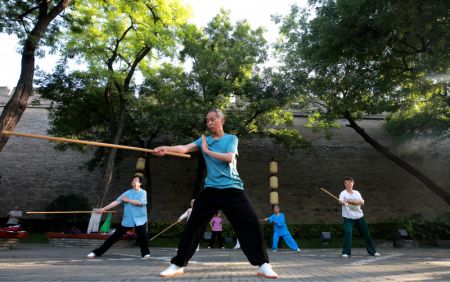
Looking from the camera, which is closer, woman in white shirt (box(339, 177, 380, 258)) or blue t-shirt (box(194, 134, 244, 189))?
blue t-shirt (box(194, 134, 244, 189))

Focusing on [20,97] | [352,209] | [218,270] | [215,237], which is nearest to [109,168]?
[215,237]

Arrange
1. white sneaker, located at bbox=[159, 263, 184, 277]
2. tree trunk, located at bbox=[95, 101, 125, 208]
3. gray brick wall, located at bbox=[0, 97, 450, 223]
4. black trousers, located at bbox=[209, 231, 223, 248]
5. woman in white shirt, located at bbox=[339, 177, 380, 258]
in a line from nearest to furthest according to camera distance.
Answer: white sneaker, located at bbox=[159, 263, 184, 277]
woman in white shirt, located at bbox=[339, 177, 380, 258]
tree trunk, located at bbox=[95, 101, 125, 208]
black trousers, located at bbox=[209, 231, 223, 248]
gray brick wall, located at bbox=[0, 97, 450, 223]

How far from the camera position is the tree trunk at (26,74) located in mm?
9336

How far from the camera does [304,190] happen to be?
21.7 m

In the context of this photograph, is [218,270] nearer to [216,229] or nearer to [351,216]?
[351,216]

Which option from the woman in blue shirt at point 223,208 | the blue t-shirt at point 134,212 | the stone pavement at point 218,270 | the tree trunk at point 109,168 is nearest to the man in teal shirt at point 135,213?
the blue t-shirt at point 134,212

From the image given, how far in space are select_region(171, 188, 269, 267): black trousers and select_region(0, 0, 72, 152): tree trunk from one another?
7.03 meters

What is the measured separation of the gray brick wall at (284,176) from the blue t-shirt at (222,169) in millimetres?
16932

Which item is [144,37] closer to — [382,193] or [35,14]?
[35,14]

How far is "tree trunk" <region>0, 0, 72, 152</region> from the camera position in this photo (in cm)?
934

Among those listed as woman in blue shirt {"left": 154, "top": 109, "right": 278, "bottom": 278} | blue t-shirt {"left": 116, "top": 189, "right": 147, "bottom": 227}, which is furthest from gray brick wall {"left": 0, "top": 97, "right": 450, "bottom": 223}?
woman in blue shirt {"left": 154, "top": 109, "right": 278, "bottom": 278}

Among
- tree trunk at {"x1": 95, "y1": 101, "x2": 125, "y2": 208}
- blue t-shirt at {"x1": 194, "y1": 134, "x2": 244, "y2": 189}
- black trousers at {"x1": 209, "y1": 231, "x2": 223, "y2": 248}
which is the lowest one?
black trousers at {"x1": 209, "y1": 231, "x2": 223, "y2": 248}

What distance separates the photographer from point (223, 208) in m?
3.88

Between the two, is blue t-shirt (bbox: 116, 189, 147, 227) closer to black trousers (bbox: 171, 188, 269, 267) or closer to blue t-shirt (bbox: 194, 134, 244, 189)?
black trousers (bbox: 171, 188, 269, 267)
